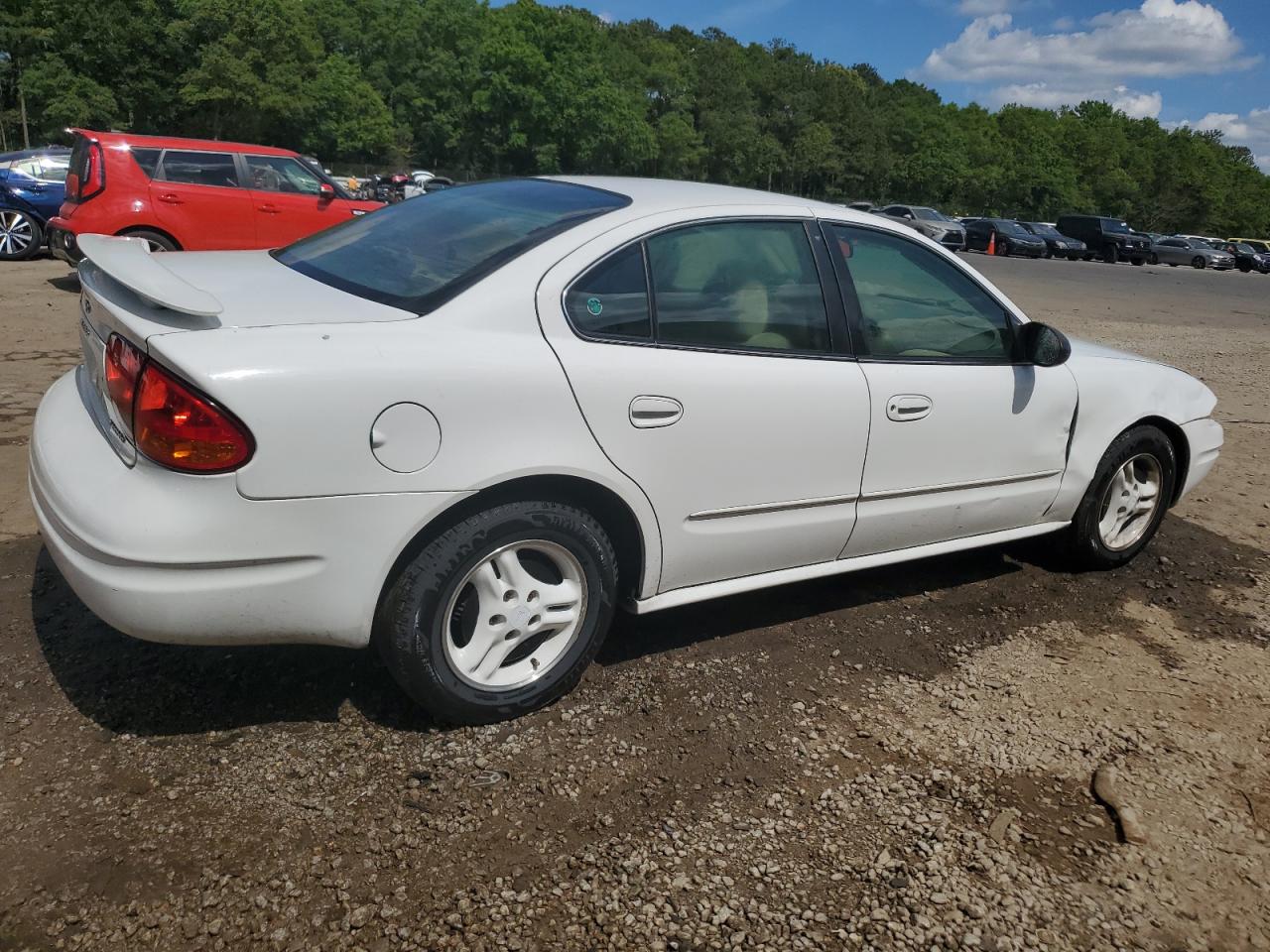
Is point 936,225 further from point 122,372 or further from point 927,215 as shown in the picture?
point 122,372

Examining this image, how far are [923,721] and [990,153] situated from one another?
94.5 meters

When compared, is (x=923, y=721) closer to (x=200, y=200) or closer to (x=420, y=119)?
(x=200, y=200)

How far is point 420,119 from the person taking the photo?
7888 cm

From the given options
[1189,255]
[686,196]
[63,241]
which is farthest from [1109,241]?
[686,196]

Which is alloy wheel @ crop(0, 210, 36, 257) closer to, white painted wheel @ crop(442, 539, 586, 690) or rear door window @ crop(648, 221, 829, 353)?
rear door window @ crop(648, 221, 829, 353)

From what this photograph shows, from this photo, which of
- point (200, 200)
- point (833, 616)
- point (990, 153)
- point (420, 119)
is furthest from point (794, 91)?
point (833, 616)

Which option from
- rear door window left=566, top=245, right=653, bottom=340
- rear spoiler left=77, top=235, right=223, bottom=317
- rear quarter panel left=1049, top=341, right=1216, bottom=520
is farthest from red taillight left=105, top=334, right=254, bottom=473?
rear quarter panel left=1049, top=341, right=1216, bottom=520

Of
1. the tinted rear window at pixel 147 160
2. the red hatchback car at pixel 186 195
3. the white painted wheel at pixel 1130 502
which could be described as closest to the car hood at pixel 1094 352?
the white painted wheel at pixel 1130 502

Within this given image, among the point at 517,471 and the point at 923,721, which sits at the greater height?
the point at 517,471

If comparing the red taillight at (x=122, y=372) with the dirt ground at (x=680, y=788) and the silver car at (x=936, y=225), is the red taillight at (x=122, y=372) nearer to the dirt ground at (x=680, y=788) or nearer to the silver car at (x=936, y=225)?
the dirt ground at (x=680, y=788)

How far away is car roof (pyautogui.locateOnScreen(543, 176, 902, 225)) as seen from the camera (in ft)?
10.4

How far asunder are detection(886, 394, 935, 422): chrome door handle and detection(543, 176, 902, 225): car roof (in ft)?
2.22

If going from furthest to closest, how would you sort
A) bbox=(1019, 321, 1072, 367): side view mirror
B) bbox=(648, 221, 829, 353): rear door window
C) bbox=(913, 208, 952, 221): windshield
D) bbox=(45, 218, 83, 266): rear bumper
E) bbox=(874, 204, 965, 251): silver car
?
bbox=(913, 208, 952, 221): windshield < bbox=(874, 204, 965, 251): silver car < bbox=(45, 218, 83, 266): rear bumper < bbox=(1019, 321, 1072, 367): side view mirror < bbox=(648, 221, 829, 353): rear door window

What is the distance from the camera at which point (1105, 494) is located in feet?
14.0
